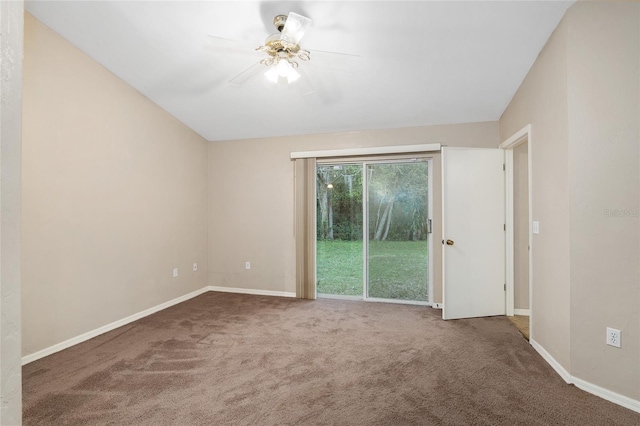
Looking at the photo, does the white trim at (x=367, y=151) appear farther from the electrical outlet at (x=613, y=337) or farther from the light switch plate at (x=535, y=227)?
the electrical outlet at (x=613, y=337)

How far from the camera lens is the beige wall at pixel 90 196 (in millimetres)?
2492

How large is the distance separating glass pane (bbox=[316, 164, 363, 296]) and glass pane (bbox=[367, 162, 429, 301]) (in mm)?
184

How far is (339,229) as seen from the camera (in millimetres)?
4340

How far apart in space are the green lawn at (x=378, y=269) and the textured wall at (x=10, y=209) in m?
3.75

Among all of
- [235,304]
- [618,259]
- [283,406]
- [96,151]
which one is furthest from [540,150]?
[96,151]

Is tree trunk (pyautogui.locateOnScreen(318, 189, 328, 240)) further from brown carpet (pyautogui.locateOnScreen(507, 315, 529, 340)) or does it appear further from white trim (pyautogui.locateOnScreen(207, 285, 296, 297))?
brown carpet (pyautogui.locateOnScreen(507, 315, 529, 340))

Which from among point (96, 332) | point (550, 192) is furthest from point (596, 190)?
point (96, 332)

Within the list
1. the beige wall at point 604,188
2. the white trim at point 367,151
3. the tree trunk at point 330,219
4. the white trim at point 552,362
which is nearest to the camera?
the beige wall at point 604,188

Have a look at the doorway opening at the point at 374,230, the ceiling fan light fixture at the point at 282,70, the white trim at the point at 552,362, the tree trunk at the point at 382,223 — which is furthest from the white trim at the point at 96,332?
the white trim at the point at 552,362

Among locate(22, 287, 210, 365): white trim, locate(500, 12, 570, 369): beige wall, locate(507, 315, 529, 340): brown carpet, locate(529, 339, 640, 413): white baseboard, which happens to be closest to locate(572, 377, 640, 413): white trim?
locate(529, 339, 640, 413): white baseboard

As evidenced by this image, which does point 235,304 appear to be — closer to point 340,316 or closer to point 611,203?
point 340,316

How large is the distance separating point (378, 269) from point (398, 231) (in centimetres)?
60

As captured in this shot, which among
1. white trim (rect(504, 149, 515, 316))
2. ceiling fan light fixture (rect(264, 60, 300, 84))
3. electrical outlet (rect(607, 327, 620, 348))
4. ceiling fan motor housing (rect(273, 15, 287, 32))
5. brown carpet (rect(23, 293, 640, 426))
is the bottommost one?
brown carpet (rect(23, 293, 640, 426))

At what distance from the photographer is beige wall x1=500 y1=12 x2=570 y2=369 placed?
225 cm
